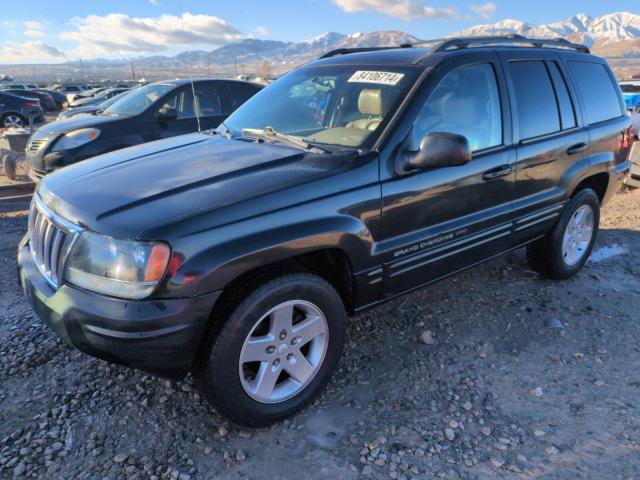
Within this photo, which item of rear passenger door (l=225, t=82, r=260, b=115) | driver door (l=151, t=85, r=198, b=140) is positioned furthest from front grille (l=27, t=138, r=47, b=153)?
rear passenger door (l=225, t=82, r=260, b=115)

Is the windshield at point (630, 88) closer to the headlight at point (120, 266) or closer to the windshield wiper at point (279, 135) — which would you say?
the windshield wiper at point (279, 135)

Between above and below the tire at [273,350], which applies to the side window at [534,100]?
above

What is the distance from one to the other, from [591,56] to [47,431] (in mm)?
4862

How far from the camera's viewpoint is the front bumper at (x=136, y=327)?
6.86 feet

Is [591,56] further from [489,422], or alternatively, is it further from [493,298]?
[489,422]

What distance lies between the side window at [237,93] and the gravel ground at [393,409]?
461 cm

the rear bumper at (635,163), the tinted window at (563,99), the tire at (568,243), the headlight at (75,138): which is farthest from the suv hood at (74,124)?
the rear bumper at (635,163)

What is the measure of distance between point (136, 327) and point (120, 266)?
0.26m

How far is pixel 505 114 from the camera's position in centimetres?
339

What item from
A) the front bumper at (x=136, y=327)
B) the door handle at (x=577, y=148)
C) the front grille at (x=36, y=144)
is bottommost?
the front bumper at (x=136, y=327)

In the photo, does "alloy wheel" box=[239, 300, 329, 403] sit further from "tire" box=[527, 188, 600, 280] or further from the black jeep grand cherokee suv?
"tire" box=[527, 188, 600, 280]

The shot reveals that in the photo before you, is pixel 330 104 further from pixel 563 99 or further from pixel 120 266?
pixel 563 99

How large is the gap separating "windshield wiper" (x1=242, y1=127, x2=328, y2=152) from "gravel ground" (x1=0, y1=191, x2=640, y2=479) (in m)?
1.34

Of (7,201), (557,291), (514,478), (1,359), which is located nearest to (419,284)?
(514,478)
